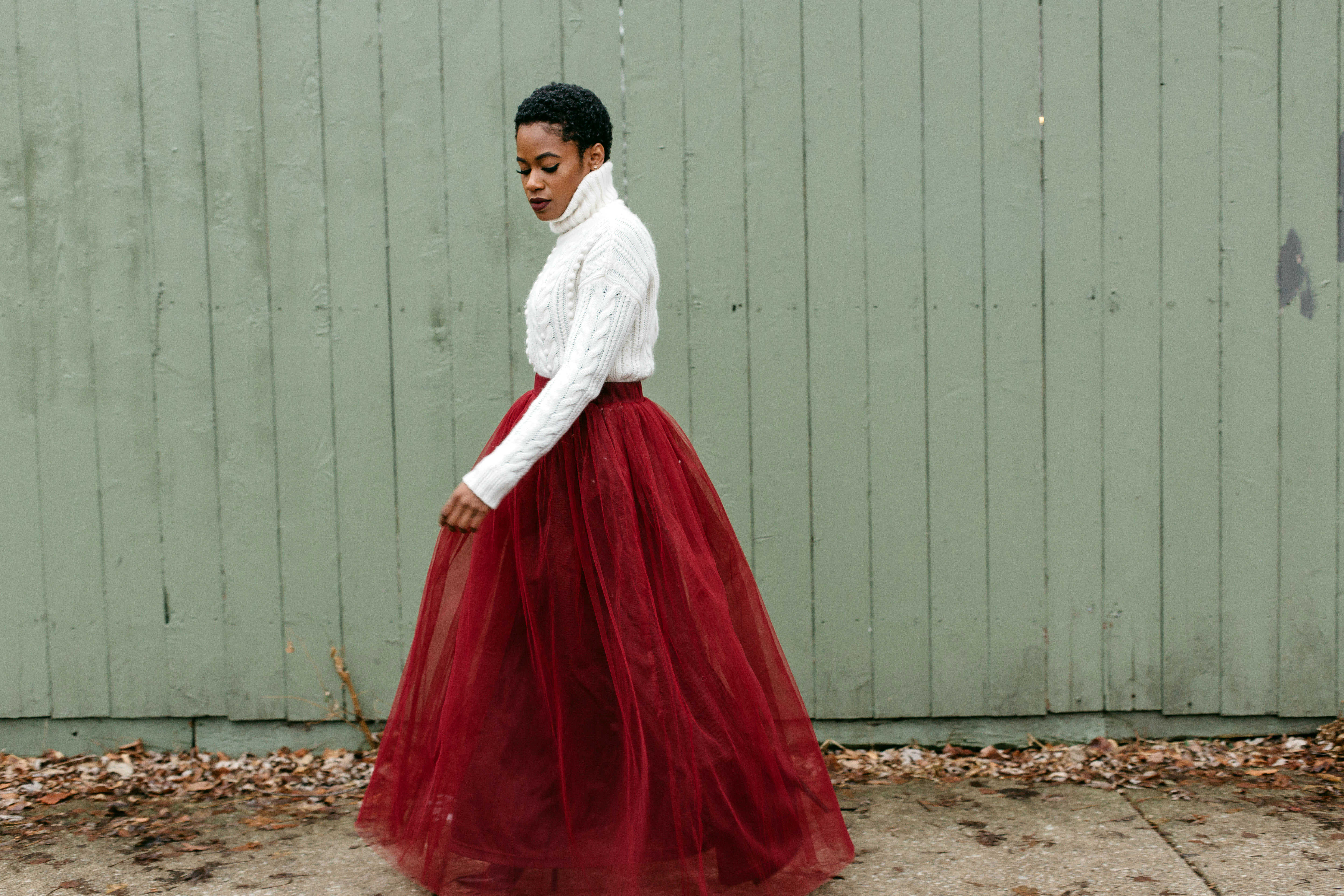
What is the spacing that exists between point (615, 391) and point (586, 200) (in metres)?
0.41

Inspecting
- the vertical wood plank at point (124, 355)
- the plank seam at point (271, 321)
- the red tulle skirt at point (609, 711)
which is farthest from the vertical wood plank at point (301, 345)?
the red tulle skirt at point (609, 711)

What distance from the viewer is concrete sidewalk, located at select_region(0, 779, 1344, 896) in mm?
2512

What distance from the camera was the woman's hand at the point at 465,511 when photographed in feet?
6.79

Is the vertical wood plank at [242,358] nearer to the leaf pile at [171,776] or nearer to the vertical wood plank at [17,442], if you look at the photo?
the leaf pile at [171,776]

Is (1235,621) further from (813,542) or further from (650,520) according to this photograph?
(650,520)

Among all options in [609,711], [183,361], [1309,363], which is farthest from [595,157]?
[1309,363]

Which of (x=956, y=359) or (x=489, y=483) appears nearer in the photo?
(x=489, y=483)

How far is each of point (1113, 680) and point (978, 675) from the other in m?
0.41

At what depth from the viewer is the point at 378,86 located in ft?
10.5

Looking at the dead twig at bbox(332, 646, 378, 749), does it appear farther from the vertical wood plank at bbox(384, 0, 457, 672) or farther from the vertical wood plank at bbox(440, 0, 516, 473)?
the vertical wood plank at bbox(440, 0, 516, 473)

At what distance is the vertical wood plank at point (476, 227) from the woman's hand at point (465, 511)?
1145 millimetres

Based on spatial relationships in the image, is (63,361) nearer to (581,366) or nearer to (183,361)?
(183,361)

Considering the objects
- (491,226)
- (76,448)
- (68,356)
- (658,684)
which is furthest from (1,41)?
(658,684)

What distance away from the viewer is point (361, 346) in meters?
3.26
